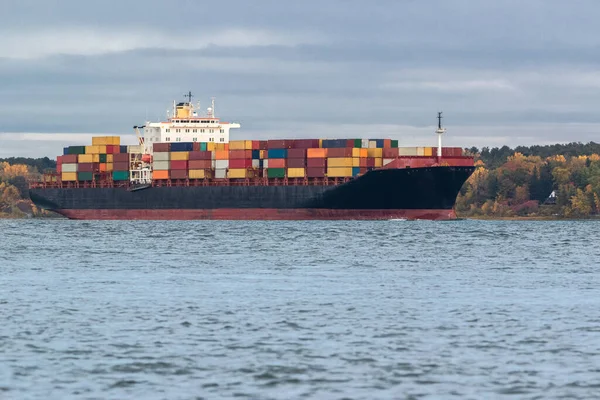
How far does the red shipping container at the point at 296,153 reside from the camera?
99812 mm

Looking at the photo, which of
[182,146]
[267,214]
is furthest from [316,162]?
[182,146]

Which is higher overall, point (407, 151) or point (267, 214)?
point (407, 151)

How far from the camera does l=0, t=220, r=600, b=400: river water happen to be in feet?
69.3

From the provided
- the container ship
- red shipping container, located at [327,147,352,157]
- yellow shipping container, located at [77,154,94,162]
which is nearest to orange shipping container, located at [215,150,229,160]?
the container ship

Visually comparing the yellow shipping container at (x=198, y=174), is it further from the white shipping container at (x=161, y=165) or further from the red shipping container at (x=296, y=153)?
the red shipping container at (x=296, y=153)

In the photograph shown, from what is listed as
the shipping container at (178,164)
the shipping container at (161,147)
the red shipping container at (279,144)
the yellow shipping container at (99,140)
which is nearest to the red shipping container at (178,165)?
the shipping container at (178,164)

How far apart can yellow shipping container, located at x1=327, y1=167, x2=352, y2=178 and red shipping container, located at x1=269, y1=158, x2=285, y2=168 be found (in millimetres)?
4624

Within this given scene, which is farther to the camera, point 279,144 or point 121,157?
point 121,157

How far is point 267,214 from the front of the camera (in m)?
102

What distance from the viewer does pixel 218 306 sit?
32.1 m

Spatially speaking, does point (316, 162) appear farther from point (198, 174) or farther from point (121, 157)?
point (121, 157)

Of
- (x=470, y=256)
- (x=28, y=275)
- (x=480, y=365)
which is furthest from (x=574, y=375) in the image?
(x=470, y=256)

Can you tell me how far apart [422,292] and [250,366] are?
Answer: 13688mm

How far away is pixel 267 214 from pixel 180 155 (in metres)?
12.1
